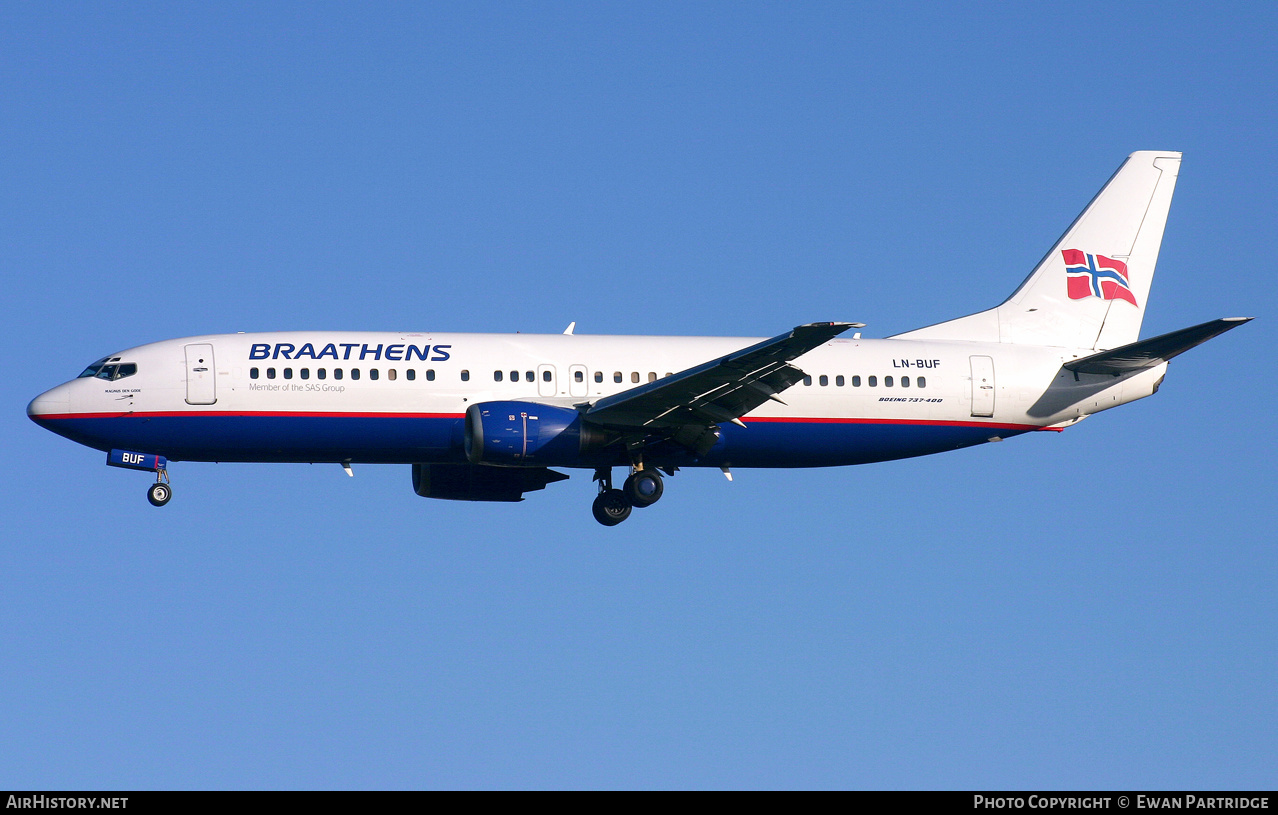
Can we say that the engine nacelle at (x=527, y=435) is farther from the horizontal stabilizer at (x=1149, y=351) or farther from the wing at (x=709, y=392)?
the horizontal stabilizer at (x=1149, y=351)

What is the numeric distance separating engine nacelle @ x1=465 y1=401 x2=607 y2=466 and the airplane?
0.05 m

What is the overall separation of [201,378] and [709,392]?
13007 mm

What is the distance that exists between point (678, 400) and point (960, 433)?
9728mm

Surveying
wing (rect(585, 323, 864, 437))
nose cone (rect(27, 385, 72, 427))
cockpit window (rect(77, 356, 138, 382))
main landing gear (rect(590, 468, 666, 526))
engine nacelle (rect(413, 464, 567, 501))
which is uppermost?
cockpit window (rect(77, 356, 138, 382))

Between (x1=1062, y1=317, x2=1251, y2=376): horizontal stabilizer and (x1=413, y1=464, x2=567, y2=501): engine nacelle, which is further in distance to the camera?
(x1=413, y1=464, x2=567, y2=501): engine nacelle

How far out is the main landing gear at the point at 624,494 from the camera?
1679 inches

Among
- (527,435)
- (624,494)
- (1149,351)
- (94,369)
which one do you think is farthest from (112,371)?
(1149,351)

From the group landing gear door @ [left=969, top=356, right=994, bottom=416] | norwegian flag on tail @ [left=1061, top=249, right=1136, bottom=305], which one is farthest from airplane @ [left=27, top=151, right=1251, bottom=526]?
norwegian flag on tail @ [left=1061, top=249, right=1136, bottom=305]

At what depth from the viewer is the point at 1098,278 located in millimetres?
48312

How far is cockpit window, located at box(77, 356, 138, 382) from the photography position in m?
41.2

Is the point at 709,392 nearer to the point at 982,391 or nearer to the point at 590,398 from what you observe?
the point at 590,398

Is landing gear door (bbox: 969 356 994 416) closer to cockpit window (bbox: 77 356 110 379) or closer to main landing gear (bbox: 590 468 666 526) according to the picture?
main landing gear (bbox: 590 468 666 526)

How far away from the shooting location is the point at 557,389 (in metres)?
42.2

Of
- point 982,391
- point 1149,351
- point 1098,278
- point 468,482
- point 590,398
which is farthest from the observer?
point 1098,278
